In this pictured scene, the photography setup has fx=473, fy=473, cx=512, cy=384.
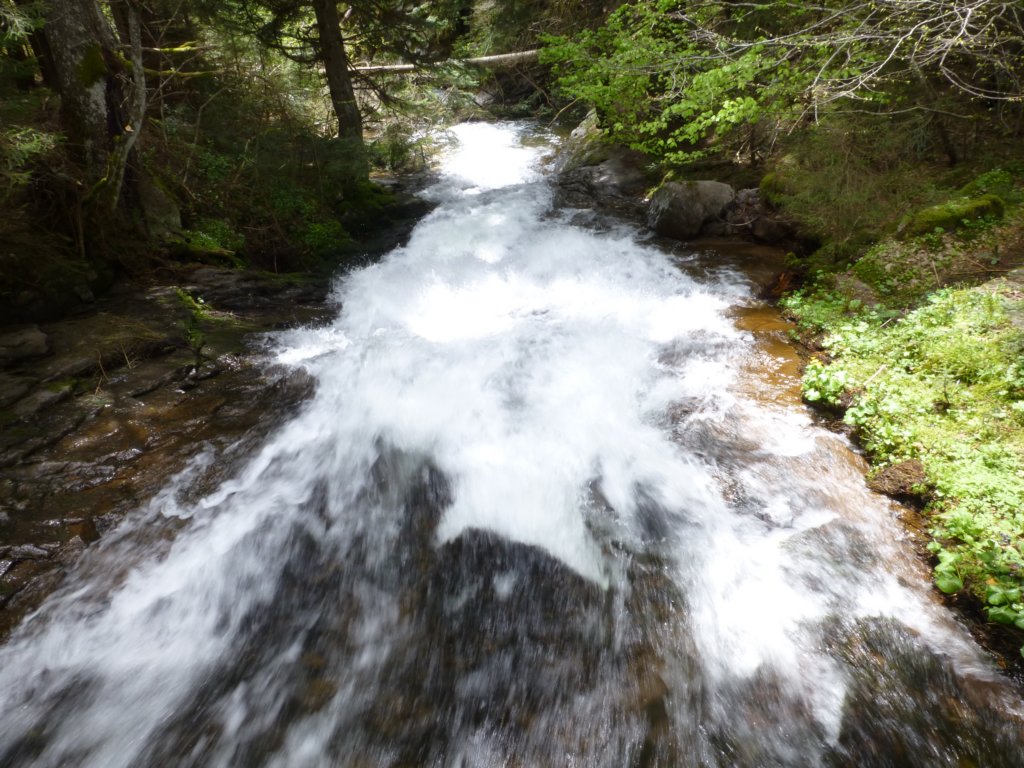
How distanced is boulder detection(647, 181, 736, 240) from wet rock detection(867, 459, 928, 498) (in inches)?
245

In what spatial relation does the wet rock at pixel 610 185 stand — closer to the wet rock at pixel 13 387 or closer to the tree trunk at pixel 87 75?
the tree trunk at pixel 87 75

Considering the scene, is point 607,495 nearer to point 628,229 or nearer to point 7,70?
point 628,229

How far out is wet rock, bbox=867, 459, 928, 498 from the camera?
396 centimetres

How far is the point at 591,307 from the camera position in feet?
24.5

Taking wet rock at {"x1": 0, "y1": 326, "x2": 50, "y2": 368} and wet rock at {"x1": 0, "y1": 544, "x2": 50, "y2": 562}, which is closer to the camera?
wet rock at {"x1": 0, "y1": 544, "x2": 50, "y2": 562}

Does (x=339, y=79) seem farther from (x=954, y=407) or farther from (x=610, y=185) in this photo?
(x=954, y=407)

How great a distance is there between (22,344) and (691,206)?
32.8ft

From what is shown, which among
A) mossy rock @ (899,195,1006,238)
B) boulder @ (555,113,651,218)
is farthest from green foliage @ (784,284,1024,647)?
boulder @ (555,113,651,218)

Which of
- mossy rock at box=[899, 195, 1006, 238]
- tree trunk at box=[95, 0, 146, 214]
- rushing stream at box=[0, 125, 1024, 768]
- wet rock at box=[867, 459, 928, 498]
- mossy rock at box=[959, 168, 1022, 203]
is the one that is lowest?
rushing stream at box=[0, 125, 1024, 768]

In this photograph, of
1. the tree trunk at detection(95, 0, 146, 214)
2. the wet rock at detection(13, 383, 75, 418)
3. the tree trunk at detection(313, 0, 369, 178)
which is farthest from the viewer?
the tree trunk at detection(313, 0, 369, 178)

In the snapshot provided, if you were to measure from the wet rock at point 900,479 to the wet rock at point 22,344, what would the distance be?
8.25 metres

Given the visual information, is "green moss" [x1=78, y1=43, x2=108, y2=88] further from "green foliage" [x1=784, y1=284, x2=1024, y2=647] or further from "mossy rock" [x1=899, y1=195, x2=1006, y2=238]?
"mossy rock" [x1=899, y1=195, x2=1006, y2=238]

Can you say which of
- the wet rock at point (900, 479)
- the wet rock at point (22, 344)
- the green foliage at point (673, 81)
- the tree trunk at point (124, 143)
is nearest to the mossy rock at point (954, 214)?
the green foliage at point (673, 81)

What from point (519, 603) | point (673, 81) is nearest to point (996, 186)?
point (673, 81)
